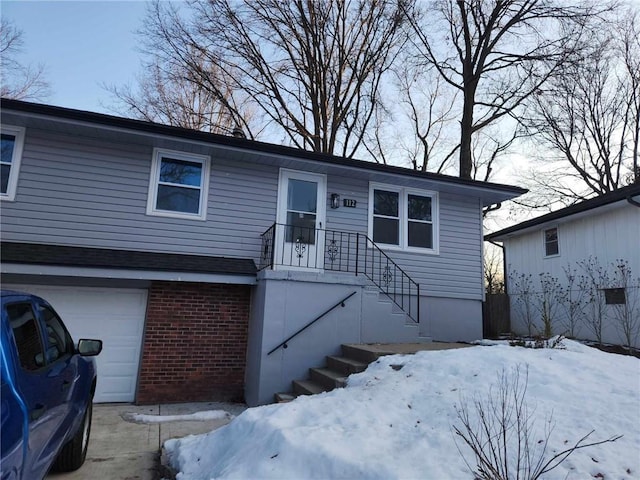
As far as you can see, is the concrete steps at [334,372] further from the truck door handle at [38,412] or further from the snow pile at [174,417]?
the truck door handle at [38,412]

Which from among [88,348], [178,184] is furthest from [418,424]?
[178,184]

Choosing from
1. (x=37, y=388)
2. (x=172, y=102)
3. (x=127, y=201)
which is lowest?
(x=37, y=388)

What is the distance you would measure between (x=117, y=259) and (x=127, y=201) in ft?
4.19

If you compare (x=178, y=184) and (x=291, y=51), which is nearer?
(x=178, y=184)

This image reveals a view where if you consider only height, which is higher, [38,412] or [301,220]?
[301,220]

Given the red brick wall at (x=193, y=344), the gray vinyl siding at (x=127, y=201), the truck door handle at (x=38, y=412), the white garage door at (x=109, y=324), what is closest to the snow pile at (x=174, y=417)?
the red brick wall at (x=193, y=344)

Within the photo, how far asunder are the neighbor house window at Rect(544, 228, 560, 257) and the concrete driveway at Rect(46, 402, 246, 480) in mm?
10183

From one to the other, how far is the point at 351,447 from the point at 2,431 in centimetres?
235

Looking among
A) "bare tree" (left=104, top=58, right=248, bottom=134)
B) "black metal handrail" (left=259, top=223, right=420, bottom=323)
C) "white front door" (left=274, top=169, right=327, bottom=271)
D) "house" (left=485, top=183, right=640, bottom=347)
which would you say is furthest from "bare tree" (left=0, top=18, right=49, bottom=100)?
"house" (left=485, top=183, right=640, bottom=347)

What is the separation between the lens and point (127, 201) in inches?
288

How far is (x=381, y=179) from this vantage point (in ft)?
28.9

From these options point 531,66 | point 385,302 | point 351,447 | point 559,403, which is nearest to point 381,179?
point 385,302

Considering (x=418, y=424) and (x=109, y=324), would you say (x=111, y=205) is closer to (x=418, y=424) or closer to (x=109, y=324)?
(x=109, y=324)

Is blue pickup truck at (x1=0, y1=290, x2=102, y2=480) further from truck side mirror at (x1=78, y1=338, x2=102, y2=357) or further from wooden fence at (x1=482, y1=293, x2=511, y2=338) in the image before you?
wooden fence at (x1=482, y1=293, x2=511, y2=338)
